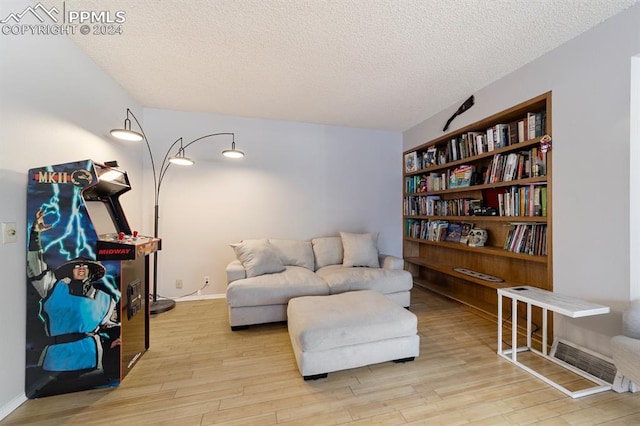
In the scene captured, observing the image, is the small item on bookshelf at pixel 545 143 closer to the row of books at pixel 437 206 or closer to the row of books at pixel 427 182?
the row of books at pixel 437 206

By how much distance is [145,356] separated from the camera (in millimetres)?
1961

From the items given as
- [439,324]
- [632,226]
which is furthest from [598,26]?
[439,324]

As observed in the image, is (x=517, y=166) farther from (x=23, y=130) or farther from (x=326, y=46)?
(x=23, y=130)

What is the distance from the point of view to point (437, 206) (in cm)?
349

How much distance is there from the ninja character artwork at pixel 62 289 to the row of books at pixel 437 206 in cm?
347

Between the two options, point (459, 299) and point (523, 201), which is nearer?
point (523, 201)

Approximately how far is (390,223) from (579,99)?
8.29 ft

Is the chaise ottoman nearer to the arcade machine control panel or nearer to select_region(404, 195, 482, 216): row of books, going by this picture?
the arcade machine control panel

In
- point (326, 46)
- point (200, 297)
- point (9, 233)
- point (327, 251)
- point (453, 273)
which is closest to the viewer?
point (9, 233)

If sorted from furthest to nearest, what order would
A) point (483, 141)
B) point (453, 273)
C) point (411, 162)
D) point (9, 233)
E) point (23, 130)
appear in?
point (411, 162) < point (453, 273) < point (483, 141) < point (23, 130) < point (9, 233)

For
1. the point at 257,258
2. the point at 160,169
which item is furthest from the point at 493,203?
the point at 160,169

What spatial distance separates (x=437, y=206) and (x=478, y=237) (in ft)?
2.55

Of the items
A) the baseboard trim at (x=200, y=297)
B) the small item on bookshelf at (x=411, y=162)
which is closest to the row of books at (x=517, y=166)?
the small item on bookshelf at (x=411, y=162)

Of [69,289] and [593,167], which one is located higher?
[593,167]
